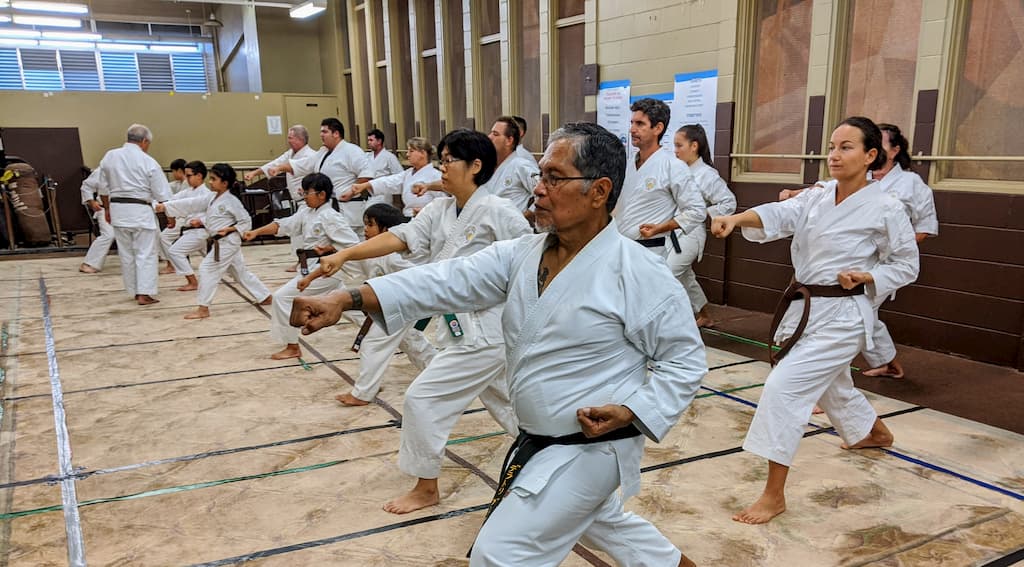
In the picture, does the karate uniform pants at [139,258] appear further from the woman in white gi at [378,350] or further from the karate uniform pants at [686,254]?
the karate uniform pants at [686,254]

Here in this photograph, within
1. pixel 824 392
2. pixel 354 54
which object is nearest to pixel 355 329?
pixel 824 392

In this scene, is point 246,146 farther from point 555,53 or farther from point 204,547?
point 204,547

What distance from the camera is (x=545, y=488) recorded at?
61.1 inches

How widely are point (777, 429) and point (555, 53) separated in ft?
19.4

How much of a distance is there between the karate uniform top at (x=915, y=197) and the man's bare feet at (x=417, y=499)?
126 inches

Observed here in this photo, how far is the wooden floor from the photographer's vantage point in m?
2.44

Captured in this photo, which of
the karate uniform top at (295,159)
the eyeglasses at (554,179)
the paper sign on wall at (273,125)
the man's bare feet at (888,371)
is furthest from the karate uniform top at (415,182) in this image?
the paper sign on wall at (273,125)

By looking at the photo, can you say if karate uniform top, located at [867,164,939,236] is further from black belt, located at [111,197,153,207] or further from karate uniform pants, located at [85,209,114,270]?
karate uniform pants, located at [85,209,114,270]

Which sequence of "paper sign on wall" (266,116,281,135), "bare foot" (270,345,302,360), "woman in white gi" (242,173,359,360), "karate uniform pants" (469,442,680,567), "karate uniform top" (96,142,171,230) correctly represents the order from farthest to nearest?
"paper sign on wall" (266,116,281,135) < "karate uniform top" (96,142,171,230) < "bare foot" (270,345,302,360) < "woman in white gi" (242,173,359,360) < "karate uniform pants" (469,442,680,567)

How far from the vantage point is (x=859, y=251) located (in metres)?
2.72

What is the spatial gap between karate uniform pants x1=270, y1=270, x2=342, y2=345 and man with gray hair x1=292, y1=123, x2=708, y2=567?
306 cm

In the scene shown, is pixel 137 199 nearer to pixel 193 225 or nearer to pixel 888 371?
pixel 193 225

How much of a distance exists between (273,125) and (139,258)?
20.4 feet

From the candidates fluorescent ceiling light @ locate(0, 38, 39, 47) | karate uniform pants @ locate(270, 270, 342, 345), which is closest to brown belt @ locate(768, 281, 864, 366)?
karate uniform pants @ locate(270, 270, 342, 345)
